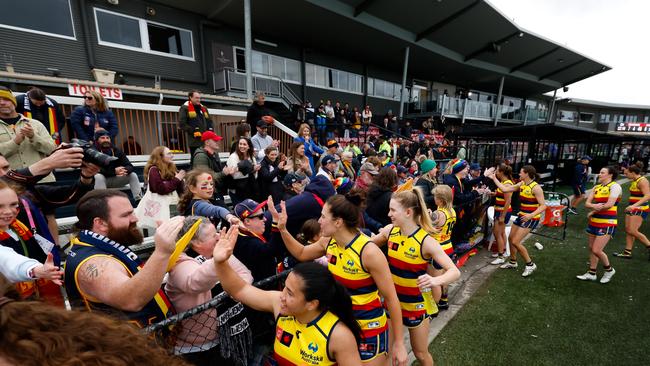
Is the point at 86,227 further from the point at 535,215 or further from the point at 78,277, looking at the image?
the point at 535,215

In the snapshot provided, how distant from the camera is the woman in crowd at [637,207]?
18.8 ft

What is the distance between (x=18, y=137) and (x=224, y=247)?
3453 millimetres

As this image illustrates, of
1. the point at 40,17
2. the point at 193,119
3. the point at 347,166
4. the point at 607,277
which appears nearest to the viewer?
the point at 607,277

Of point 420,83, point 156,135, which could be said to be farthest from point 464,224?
point 420,83

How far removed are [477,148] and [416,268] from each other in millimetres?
10850

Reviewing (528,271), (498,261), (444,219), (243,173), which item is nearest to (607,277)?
(528,271)

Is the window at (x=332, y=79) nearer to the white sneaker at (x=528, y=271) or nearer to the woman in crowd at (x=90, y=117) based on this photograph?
the woman in crowd at (x=90, y=117)

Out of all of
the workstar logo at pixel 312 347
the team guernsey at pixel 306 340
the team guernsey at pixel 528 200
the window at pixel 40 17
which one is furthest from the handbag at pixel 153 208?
the window at pixel 40 17

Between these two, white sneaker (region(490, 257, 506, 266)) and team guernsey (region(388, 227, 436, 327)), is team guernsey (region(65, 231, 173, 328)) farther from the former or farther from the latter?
white sneaker (region(490, 257, 506, 266))

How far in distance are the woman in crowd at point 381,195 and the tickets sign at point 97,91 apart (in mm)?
7004

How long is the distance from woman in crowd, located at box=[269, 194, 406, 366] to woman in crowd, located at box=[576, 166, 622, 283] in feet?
16.8

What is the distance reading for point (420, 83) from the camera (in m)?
26.8

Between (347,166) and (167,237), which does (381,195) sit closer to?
(347,166)

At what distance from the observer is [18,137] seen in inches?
131
